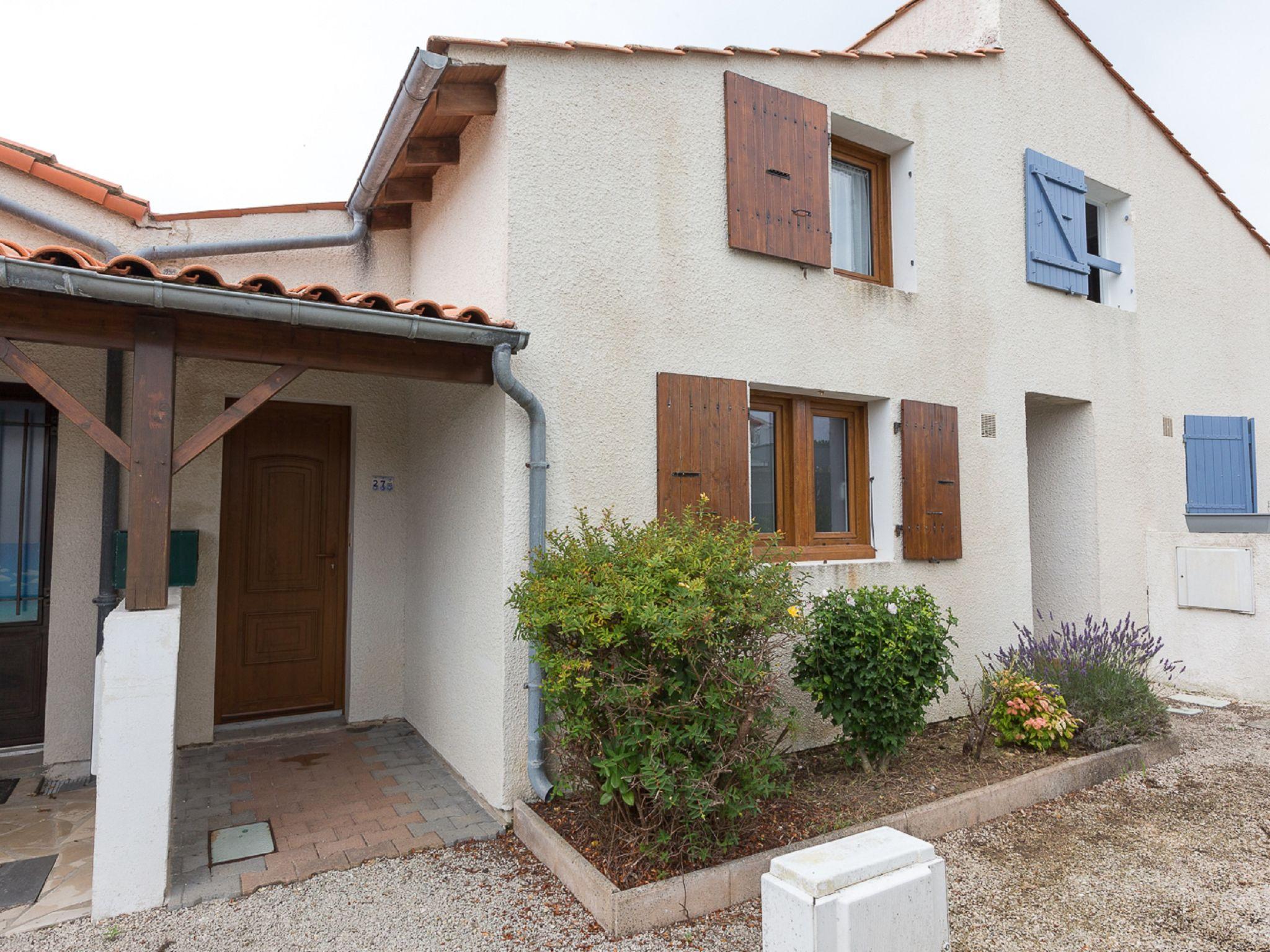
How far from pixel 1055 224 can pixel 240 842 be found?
8.49 meters

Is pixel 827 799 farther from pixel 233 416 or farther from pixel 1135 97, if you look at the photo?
pixel 1135 97

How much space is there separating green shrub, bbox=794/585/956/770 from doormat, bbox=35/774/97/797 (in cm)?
483

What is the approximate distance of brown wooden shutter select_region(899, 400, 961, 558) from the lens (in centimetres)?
598

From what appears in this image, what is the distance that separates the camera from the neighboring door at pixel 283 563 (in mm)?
6008

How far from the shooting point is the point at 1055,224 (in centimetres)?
730

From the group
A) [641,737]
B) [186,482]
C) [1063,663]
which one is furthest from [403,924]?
[1063,663]

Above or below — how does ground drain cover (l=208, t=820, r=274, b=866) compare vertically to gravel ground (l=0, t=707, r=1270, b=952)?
above

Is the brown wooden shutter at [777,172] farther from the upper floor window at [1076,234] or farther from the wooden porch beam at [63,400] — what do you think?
the wooden porch beam at [63,400]

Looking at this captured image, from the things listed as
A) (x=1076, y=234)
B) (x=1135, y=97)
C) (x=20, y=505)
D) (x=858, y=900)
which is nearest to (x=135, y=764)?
(x=20, y=505)

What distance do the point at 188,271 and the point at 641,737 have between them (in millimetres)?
3017

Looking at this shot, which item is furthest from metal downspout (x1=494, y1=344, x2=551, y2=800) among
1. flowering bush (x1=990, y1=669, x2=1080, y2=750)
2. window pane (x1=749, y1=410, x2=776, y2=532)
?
flowering bush (x1=990, y1=669, x2=1080, y2=750)

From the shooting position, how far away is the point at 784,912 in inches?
102

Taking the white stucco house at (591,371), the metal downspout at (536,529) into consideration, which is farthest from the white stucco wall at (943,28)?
the metal downspout at (536,529)

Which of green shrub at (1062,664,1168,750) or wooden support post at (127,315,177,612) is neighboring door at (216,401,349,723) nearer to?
wooden support post at (127,315,177,612)
